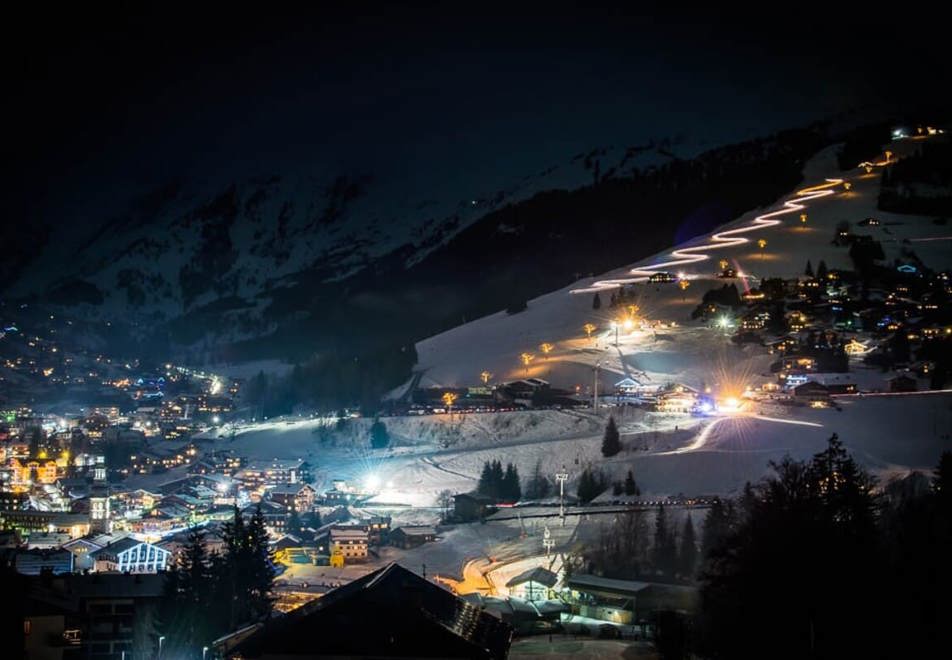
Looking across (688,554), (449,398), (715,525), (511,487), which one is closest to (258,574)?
(688,554)

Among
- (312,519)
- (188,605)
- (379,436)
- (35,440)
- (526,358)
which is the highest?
(526,358)

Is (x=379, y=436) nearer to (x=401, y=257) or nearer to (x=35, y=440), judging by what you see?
(x=35, y=440)

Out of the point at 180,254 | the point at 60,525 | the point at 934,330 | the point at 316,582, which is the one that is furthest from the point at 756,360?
the point at 180,254

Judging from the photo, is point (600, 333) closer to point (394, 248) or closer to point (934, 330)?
point (934, 330)

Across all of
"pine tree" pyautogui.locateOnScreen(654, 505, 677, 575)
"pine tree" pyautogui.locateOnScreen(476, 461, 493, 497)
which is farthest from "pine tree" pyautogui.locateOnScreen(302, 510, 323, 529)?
"pine tree" pyautogui.locateOnScreen(654, 505, 677, 575)

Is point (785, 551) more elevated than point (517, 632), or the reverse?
point (785, 551)

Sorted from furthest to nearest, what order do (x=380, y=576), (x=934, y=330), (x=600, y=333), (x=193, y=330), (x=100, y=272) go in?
(x=100, y=272)
(x=193, y=330)
(x=600, y=333)
(x=934, y=330)
(x=380, y=576)

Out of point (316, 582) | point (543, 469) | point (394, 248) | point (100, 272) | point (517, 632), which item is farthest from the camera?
point (100, 272)
